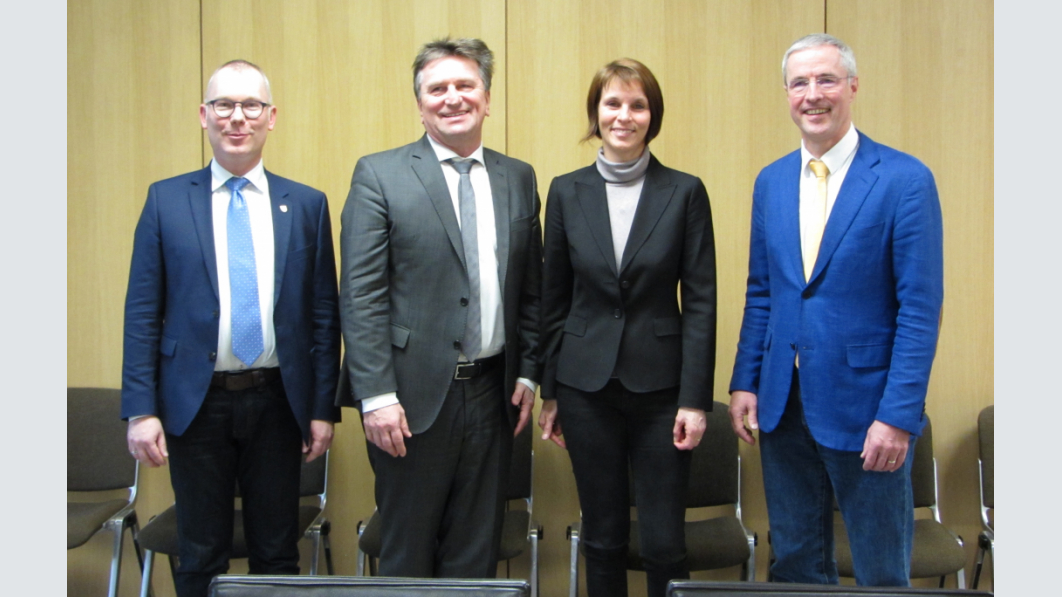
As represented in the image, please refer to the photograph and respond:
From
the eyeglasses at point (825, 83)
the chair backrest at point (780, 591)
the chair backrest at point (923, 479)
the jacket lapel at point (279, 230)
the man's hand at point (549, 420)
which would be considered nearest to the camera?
the chair backrest at point (780, 591)

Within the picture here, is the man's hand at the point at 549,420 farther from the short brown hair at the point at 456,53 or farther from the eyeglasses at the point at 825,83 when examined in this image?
the eyeglasses at the point at 825,83

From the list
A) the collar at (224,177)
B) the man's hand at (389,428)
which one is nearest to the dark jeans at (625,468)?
the man's hand at (389,428)

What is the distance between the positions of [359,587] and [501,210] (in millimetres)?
1223

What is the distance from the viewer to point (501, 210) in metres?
2.30

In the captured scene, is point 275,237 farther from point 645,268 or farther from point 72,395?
point 72,395

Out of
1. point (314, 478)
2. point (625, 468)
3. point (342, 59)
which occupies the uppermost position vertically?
point (342, 59)

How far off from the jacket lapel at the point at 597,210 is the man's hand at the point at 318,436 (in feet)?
3.31

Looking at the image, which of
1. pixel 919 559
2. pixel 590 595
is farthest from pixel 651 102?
pixel 919 559

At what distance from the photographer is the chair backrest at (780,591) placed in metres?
1.30

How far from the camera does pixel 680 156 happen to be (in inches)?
133

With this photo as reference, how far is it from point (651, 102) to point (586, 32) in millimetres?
1139

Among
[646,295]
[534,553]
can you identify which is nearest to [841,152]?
[646,295]

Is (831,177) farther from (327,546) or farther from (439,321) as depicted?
(327,546)

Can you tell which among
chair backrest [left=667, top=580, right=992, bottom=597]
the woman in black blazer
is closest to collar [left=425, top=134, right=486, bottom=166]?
the woman in black blazer
